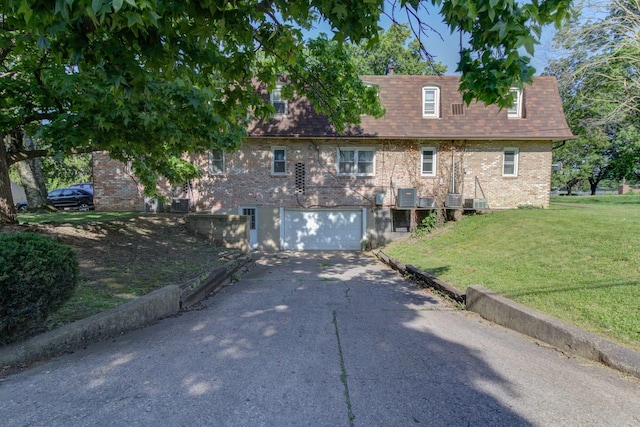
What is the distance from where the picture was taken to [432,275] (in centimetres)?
815

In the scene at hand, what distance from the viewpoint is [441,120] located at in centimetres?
1709

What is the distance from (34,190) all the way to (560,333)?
62.7ft

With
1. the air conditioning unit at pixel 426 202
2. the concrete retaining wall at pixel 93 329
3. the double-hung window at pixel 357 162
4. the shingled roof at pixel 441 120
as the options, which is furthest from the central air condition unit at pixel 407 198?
the concrete retaining wall at pixel 93 329

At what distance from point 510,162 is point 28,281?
59.8 ft

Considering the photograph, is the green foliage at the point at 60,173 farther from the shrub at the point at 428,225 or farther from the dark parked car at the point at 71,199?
the shrub at the point at 428,225

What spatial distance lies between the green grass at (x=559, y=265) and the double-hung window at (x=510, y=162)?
4.05m

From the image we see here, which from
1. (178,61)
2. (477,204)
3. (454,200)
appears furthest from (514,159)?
(178,61)

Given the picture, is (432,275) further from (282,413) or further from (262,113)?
(282,413)

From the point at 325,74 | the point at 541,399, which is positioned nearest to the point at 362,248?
the point at 325,74

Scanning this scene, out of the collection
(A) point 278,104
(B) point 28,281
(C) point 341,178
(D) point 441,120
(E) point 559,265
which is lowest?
(E) point 559,265

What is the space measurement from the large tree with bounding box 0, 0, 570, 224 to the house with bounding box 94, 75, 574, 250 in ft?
24.7

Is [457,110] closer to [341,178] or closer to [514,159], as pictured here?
[514,159]

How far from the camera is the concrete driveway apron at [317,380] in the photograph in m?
2.53

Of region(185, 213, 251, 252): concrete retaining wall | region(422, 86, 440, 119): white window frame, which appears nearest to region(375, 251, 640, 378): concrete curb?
region(185, 213, 251, 252): concrete retaining wall
